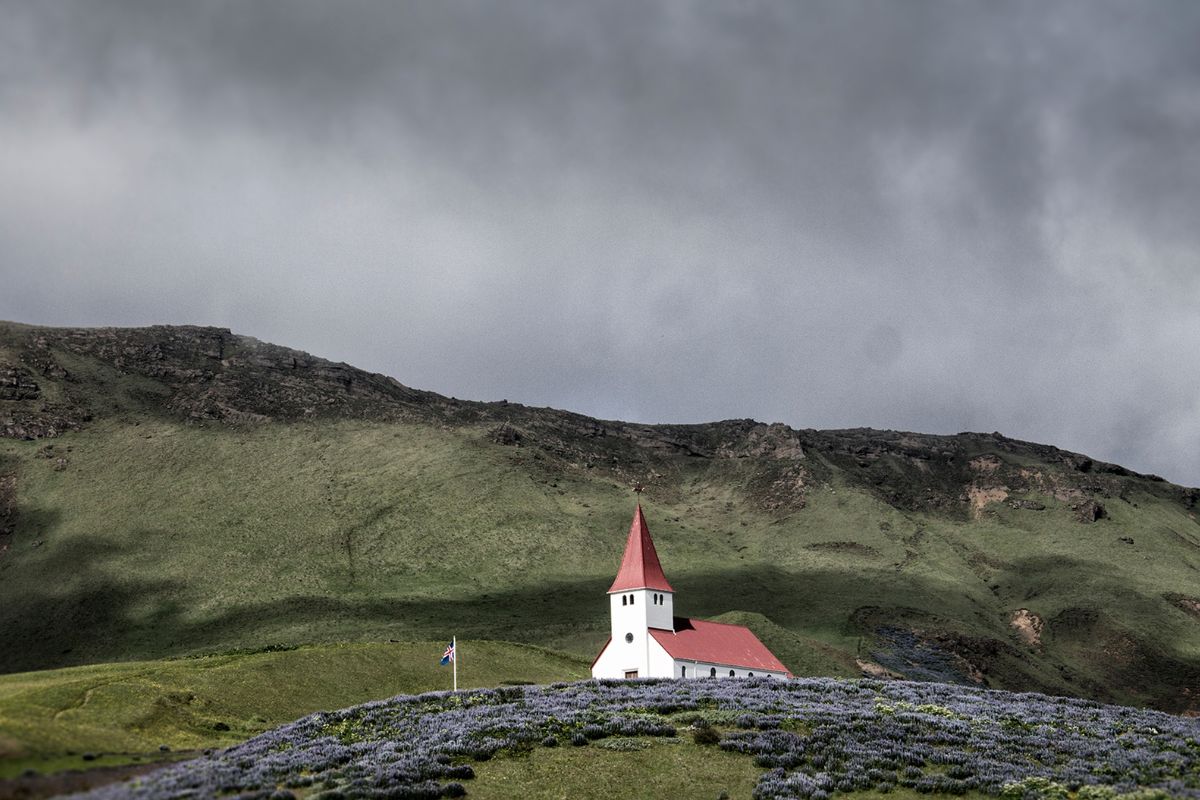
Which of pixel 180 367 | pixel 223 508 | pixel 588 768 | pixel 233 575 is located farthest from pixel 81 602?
pixel 588 768

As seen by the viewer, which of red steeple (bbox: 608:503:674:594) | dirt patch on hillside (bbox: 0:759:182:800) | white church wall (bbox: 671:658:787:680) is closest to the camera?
dirt patch on hillside (bbox: 0:759:182:800)

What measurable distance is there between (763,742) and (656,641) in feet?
116

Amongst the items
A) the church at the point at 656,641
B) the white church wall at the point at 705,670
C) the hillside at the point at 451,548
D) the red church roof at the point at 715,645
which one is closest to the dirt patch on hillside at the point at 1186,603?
the hillside at the point at 451,548

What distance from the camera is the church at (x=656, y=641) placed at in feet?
227

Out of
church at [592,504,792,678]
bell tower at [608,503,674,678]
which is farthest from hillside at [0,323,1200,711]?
bell tower at [608,503,674,678]

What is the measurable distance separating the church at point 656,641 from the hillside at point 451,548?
23.6m

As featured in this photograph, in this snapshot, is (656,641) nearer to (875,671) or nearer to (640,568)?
(640,568)

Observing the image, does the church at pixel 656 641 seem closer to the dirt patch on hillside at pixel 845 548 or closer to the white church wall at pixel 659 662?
the white church wall at pixel 659 662

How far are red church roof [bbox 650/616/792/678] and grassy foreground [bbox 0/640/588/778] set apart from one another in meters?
11.7

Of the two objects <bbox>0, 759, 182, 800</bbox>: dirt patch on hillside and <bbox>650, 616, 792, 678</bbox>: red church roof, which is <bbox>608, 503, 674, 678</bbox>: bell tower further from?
<bbox>0, 759, 182, 800</bbox>: dirt patch on hillside

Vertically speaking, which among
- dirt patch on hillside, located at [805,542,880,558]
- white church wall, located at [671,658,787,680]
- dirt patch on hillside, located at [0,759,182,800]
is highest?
dirt patch on hillside, located at [805,542,880,558]

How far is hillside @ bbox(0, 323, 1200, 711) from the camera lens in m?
117

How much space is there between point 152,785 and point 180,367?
18971 cm

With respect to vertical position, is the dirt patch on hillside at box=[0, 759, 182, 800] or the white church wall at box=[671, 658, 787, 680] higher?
the dirt patch on hillside at box=[0, 759, 182, 800]
